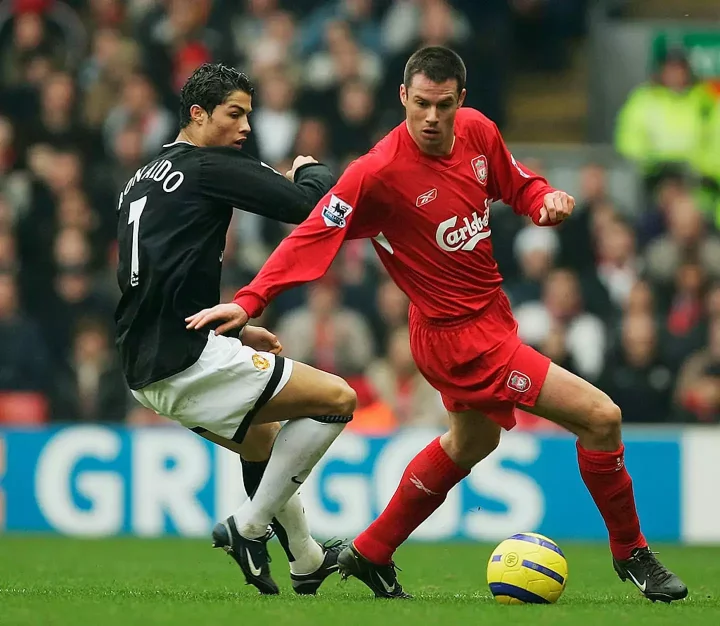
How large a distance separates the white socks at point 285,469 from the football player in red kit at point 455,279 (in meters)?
0.55

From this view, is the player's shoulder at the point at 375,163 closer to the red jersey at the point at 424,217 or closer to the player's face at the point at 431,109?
the red jersey at the point at 424,217

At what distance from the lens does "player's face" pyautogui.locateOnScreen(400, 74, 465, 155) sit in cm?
648

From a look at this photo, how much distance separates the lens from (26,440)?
11578 mm

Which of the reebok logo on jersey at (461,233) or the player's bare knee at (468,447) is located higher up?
the reebok logo on jersey at (461,233)

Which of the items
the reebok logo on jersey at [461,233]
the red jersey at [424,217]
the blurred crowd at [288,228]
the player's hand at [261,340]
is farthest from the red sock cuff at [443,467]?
the blurred crowd at [288,228]

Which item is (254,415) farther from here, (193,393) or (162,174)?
(162,174)

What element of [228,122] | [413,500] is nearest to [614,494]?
[413,500]

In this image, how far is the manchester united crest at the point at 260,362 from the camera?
6.48 m

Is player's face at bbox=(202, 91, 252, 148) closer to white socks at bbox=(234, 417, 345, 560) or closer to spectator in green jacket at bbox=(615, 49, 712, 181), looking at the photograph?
white socks at bbox=(234, 417, 345, 560)

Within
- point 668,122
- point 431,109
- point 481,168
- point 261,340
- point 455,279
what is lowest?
point 261,340

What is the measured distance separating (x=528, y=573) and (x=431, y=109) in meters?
2.11

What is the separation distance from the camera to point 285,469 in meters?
6.60

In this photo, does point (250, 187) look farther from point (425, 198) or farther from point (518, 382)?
point (518, 382)

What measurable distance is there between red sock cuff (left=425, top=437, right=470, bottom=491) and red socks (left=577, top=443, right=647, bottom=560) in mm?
643
